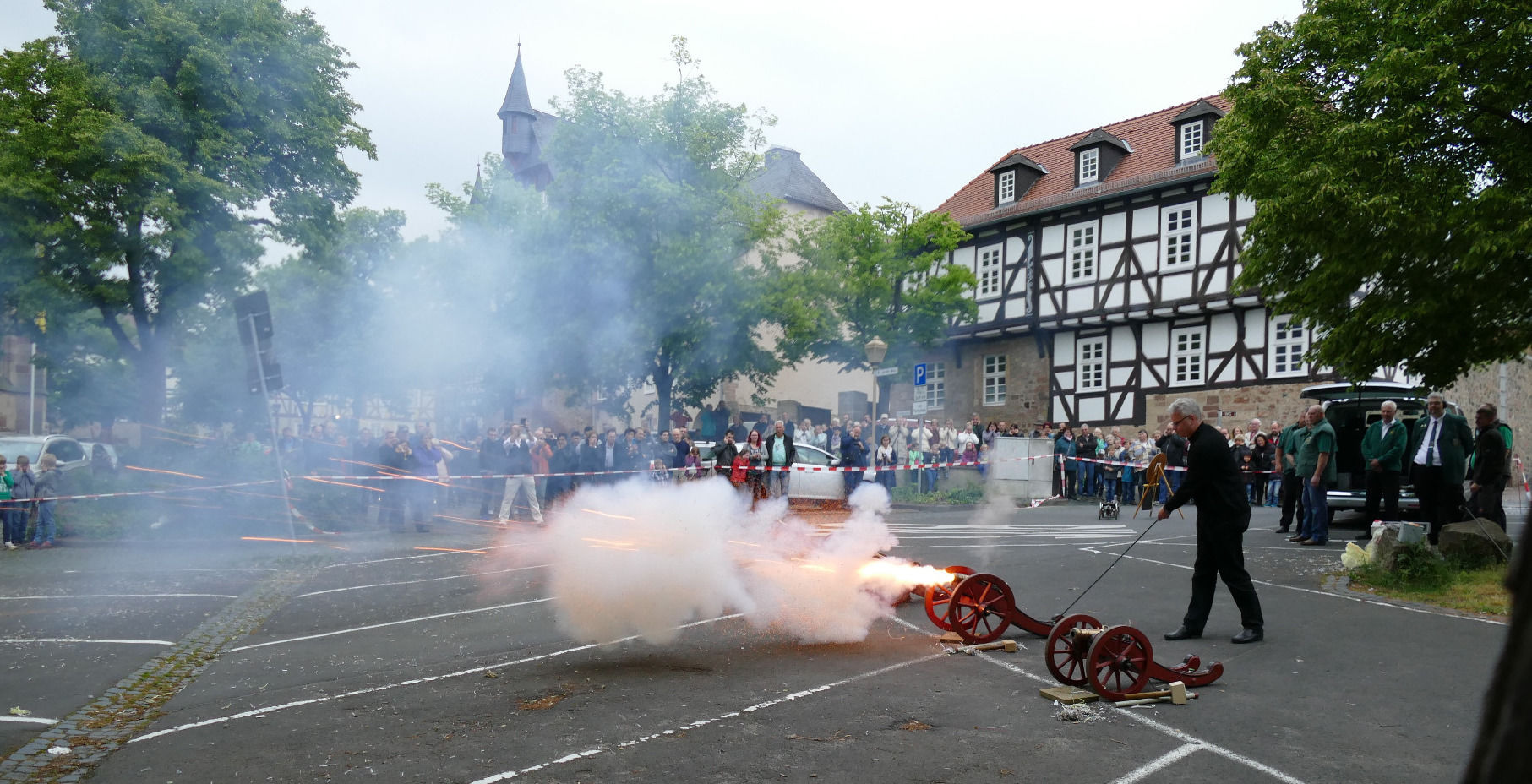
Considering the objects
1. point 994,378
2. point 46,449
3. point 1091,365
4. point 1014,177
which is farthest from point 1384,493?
point 1014,177

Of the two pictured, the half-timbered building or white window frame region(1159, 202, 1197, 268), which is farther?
white window frame region(1159, 202, 1197, 268)

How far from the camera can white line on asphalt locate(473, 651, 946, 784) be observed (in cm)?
530

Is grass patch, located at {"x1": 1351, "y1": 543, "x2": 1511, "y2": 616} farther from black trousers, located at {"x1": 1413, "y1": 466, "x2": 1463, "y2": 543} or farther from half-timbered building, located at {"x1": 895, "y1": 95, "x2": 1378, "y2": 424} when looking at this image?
half-timbered building, located at {"x1": 895, "y1": 95, "x2": 1378, "y2": 424}

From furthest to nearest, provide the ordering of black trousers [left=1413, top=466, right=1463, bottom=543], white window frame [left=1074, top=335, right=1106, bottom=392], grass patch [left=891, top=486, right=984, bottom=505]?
white window frame [left=1074, top=335, right=1106, bottom=392], grass patch [left=891, top=486, right=984, bottom=505], black trousers [left=1413, top=466, right=1463, bottom=543]

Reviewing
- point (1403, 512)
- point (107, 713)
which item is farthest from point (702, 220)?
point (107, 713)

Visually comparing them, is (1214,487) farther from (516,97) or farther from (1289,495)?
(516,97)

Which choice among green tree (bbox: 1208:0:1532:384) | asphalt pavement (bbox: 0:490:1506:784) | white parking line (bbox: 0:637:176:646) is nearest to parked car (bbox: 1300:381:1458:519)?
green tree (bbox: 1208:0:1532:384)

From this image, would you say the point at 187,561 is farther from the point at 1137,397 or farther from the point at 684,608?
the point at 1137,397

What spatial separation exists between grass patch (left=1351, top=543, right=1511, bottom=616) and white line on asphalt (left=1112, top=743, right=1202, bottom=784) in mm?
5155

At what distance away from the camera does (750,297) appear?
1046 inches

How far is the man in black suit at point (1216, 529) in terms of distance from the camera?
806 cm

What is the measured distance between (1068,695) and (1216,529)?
2461mm

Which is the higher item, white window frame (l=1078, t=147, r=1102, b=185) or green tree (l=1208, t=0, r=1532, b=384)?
Result: white window frame (l=1078, t=147, r=1102, b=185)

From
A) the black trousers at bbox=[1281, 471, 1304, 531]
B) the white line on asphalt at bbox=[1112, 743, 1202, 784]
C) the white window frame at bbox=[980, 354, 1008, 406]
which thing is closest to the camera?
the white line on asphalt at bbox=[1112, 743, 1202, 784]
